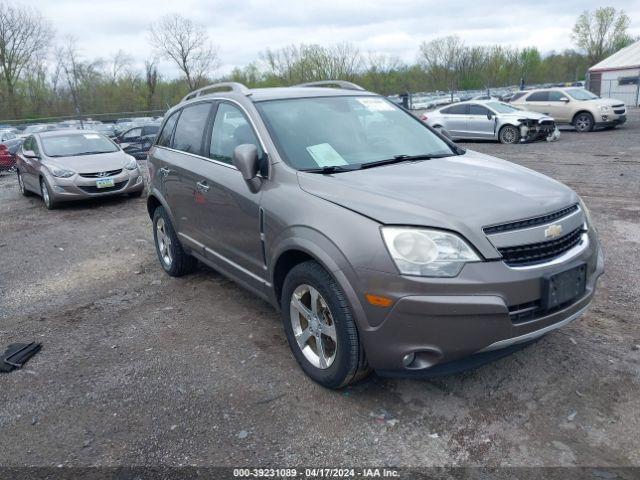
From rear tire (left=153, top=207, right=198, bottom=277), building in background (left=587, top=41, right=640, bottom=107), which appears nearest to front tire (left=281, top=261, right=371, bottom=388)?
rear tire (left=153, top=207, right=198, bottom=277)

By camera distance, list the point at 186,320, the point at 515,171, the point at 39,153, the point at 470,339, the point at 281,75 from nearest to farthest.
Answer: the point at 470,339 < the point at 515,171 < the point at 186,320 < the point at 39,153 < the point at 281,75

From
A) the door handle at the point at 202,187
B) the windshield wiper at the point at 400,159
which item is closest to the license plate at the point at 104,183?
the door handle at the point at 202,187

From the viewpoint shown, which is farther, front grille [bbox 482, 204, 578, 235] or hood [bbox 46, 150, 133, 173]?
hood [bbox 46, 150, 133, 173]

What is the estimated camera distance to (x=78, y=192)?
966cm

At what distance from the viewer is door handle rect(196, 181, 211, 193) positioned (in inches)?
165

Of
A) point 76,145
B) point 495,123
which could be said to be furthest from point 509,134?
point 76,145

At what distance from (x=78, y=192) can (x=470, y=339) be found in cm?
890

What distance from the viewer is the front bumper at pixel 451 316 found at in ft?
8.33

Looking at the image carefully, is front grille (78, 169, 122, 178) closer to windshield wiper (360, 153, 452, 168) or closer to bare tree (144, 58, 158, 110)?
windshield wiper (360, 153, 452, 168)

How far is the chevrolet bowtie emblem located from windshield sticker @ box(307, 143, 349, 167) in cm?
135

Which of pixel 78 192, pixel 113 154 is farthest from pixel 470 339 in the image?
pixel 113 154

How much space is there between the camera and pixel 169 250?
5.43m

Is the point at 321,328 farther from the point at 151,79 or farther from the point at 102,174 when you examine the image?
the point at 151,79

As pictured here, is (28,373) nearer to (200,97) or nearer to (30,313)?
(30,313)
